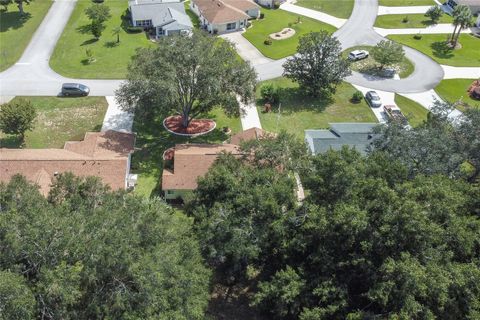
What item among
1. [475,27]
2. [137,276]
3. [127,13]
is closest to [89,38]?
[127,13]

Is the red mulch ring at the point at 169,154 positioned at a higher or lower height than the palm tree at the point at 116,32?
lower

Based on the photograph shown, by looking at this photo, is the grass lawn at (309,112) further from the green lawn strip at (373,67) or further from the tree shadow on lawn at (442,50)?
the tree shadow on lawn at (442,50)

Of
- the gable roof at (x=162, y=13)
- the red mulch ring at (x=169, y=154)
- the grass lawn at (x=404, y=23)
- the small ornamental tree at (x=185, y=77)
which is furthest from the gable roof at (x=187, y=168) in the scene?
the grass lawn at (x=404, y=23)

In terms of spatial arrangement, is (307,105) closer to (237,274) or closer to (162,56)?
(162,56)

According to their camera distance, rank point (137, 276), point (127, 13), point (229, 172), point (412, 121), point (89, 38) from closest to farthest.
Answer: point (137, 276), point (229, 172), point (412, 121), point (89, 38), point (127, 13)

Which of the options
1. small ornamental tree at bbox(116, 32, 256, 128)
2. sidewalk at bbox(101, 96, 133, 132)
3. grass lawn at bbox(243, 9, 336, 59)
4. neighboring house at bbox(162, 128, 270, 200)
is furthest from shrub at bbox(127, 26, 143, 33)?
neighboring house at bbox(162, 128, 270, 200)

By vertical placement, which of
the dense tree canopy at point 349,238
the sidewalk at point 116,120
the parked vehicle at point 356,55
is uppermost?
the dense tree canopy at point 349,238
